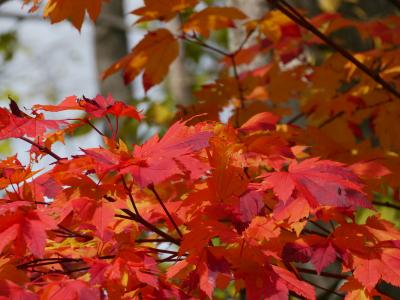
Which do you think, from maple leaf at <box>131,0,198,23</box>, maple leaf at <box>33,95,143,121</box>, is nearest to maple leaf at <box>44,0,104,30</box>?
maple leaf at <box>33,95,143,121</box>

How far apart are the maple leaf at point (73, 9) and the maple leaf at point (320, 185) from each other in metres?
0.50

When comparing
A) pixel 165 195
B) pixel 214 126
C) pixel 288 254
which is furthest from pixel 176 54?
pixel 288 254

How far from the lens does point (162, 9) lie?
5.48 ft

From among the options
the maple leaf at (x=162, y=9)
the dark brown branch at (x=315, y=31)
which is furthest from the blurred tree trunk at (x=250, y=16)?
the dark brown branch at (x=315, y=31)

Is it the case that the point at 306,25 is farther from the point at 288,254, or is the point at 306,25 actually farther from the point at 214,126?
the point at 288,254

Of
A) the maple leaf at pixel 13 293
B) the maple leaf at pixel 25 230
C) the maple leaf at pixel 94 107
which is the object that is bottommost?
the maple leaf at pixel 13 293

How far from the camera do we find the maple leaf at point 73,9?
1.24 meters

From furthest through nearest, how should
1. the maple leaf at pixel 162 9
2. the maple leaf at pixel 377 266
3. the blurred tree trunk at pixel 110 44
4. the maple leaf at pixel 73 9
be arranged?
→ the blurred tree trunk at pixel 110 44
the maple leaf at pixel 162 9
the maple leaf at pixel 73 9
the maple leaf at pixel 377 266

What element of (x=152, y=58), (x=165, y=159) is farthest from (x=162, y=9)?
(x=165, y=159)

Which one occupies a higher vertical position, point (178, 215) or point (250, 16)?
point (250, 16)

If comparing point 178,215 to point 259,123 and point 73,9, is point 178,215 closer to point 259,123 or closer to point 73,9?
point 259,123

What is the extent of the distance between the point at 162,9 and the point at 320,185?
86cm

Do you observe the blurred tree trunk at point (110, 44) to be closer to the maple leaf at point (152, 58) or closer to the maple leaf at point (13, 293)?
the maple leaf at point (152, 58)

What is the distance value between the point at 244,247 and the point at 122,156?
0.87 ft
